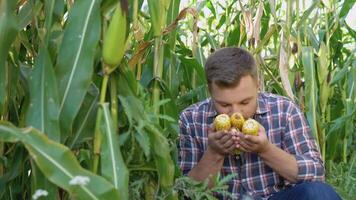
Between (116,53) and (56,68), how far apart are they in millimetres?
174

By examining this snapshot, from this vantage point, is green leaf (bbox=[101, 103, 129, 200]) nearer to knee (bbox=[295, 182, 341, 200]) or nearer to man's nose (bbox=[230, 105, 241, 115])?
man's nose (bbox=[230, 105, 241, 115])

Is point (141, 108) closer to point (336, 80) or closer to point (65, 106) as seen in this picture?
point (65, 106)

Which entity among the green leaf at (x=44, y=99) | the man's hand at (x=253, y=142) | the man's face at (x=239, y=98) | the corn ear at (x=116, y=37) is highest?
the corn ear at (x=116, y=37)

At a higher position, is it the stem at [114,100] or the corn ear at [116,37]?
the corn ear at [116,37]

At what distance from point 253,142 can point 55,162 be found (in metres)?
0.78

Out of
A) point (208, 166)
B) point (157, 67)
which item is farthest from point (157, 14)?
point (208, 166)

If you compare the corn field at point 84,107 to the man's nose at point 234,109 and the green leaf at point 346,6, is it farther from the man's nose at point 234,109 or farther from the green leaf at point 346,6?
the green leaf at point 346,6

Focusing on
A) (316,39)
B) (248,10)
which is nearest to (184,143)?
(248,10)

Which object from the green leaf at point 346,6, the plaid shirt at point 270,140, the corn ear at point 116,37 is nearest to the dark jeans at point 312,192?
the plaid shirt at point 270,140

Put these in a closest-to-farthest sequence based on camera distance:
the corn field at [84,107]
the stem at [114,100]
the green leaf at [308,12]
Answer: the corn field at [84,107] < the stem at [114,100] < the green leaf at [308,12]

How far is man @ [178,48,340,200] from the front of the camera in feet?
7.70

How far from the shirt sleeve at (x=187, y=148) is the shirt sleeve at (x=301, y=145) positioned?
0.32 meters

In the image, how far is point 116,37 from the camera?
187 cm

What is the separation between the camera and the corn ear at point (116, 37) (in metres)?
1.87
